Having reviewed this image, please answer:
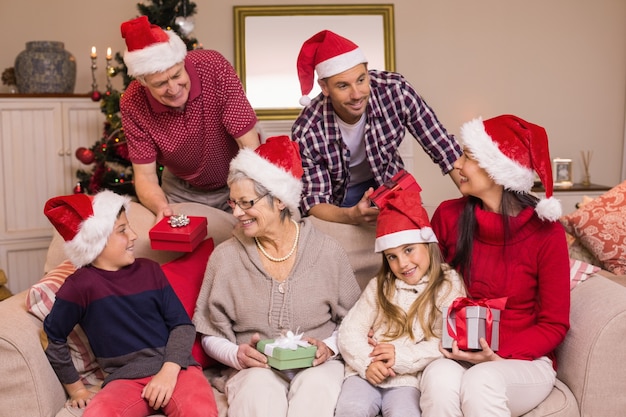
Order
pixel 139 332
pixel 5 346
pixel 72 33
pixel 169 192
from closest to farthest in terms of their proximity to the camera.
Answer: pixel 5 346 → pixel 139 332 → pixel 169 192 → pixel 72 33

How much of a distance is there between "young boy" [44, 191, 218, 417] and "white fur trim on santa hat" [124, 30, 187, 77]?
0.55 m

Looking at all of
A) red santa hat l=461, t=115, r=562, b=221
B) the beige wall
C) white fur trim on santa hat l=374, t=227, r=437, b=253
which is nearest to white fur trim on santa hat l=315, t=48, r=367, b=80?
red santa hat l=461, t=115, r=562, b=221

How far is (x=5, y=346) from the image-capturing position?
222 centimetres

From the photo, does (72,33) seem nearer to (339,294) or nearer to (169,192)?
(169,192)

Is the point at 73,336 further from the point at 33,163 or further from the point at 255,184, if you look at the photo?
the point at 33,163

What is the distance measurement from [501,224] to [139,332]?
3.88 ft

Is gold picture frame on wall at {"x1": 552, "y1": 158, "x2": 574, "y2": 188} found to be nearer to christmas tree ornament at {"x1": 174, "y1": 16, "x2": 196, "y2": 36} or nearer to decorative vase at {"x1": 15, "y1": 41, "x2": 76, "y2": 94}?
christmas tree ornament at {"x1": 174, "y1": 16, "x2": 196, "y2": 36}

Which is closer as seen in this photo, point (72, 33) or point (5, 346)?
point (5, 346)

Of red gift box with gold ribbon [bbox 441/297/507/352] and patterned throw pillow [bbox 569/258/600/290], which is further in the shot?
patterned throw pillow [bbox 569/258/600/290]

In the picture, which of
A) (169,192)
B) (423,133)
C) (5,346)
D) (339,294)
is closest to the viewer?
(5,346)

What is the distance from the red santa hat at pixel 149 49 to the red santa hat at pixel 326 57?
468 millimetres

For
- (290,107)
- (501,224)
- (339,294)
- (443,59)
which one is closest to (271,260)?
(339,294)

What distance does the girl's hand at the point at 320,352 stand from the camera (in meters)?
2.41

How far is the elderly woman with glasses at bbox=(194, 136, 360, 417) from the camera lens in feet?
8.13
